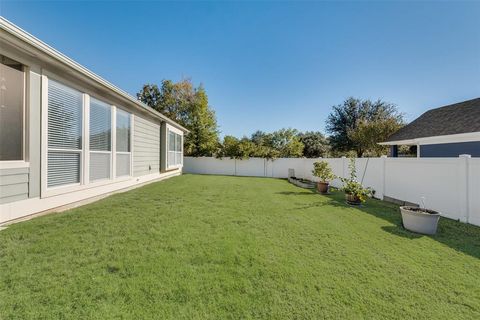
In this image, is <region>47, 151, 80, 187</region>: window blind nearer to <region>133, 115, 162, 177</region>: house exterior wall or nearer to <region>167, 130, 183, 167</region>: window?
<region>133, 115, 162, 177</region>: house exterior wall

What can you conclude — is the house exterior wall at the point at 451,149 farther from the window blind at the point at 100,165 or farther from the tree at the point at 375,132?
the window blind at the point at 100,165

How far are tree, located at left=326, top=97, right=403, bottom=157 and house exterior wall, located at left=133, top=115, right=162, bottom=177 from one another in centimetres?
2172

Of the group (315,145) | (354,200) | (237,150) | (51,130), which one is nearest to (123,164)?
(51,130)

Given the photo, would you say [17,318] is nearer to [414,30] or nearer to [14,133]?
[14,133]

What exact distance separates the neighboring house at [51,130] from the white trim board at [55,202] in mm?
16

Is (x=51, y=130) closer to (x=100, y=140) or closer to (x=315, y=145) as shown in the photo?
(x=100, y=140)

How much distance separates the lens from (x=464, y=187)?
454cm

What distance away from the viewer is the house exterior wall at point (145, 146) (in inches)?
305

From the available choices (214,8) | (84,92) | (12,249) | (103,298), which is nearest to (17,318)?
(103,298)

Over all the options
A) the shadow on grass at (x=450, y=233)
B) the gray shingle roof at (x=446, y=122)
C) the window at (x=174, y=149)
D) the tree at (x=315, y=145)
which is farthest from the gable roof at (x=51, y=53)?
the tree at (x=315, y=145)

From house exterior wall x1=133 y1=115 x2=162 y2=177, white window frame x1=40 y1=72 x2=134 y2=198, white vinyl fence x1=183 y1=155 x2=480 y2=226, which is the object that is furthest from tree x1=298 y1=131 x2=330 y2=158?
white window frame x1=40 y1=72 x2=134 y2=198

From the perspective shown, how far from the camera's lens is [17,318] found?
1659 mm

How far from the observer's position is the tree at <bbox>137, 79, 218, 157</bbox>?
19.5 metres

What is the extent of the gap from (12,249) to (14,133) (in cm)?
201
